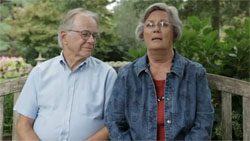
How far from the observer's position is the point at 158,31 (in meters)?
2.50

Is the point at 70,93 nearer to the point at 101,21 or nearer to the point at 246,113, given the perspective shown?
the point at 246,113

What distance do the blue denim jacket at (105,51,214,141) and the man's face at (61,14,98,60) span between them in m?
0.34

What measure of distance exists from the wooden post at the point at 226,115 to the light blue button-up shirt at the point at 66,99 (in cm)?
74

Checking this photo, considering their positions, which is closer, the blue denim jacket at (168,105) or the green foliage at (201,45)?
the blue denim jacket at (168,105)

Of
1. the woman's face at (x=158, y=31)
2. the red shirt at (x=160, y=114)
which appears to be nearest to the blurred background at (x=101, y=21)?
the woman's face at (x=158, y=31)

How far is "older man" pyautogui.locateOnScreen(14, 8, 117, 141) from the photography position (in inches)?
104

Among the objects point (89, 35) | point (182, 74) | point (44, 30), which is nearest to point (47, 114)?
point (89, 35)

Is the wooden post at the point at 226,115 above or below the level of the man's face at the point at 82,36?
below

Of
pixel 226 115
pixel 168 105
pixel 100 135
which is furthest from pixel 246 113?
pixel 100 135

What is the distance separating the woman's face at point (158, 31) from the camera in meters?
2.49

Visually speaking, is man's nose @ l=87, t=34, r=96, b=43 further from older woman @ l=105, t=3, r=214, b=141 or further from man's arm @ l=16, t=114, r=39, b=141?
man's arm @ l=16, t=114, r=39, b=141

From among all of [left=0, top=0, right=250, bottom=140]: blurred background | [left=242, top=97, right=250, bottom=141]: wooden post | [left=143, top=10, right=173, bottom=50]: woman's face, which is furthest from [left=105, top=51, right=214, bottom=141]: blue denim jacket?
[left=0, top=0, right=250, bottom=140]: blurred background

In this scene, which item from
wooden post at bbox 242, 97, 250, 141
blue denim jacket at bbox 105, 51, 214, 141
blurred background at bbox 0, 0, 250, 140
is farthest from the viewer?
blurred background at bbox 0, 0, 250, 140

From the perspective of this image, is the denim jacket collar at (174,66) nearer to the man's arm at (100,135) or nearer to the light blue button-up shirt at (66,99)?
the light blue button-up shirt at (66,99)
